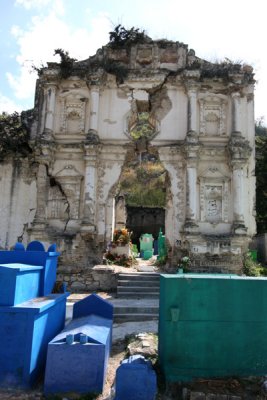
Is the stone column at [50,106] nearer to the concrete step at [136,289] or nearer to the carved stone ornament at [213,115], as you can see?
the carved stone ornament at [213,115]

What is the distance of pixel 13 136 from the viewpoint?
13.8 metres

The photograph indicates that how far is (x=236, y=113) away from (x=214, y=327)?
384 inches

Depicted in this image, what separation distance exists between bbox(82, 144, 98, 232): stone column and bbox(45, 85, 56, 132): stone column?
1677 millimetres

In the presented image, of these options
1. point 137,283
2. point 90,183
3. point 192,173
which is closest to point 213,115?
point 192,173

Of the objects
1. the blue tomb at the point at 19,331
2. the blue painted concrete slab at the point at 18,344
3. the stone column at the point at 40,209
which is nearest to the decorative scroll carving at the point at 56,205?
the stone column at the point at 40,209

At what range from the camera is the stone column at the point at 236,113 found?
42.3ft

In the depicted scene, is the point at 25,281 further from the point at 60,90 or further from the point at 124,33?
the point at 124,33

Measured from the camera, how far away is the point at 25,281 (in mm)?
5035

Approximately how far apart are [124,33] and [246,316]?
39.3ft

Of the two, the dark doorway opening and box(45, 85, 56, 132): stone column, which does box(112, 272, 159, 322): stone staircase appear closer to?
box(45, 85, 56, 132): stone column

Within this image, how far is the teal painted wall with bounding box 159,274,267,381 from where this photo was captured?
4785mm

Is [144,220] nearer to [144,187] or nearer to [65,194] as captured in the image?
[144,187]

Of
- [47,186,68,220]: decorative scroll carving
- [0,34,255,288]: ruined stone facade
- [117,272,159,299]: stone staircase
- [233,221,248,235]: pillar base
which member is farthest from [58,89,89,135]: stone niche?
[233,221,248,235]: pillar base

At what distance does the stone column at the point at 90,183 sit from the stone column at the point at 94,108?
828mm
